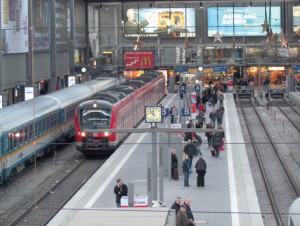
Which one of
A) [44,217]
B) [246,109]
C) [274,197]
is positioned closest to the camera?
[44,217]

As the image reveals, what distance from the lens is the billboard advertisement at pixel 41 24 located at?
52.9 m

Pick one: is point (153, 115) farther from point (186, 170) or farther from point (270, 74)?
point (270, 74)

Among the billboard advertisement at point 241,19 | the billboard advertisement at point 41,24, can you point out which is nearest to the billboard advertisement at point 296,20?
the billboard advertisement at point 241,19

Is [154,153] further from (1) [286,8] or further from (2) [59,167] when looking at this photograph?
(1) [286,8]

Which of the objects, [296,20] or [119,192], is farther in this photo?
[296,20]

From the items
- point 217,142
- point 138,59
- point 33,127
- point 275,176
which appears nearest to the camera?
point 275,176

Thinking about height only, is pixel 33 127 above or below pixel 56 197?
above

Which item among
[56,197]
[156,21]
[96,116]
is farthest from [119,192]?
[156,21]

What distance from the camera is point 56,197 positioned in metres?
26.1

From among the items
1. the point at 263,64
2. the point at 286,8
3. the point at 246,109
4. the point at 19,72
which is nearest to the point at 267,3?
the point at 286,8

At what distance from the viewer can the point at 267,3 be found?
73.6 meters

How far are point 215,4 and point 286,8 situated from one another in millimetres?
6516

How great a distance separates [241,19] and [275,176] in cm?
4594

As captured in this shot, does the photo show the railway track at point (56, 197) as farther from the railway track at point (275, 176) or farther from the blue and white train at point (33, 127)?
the railway track at point (275, 176)
